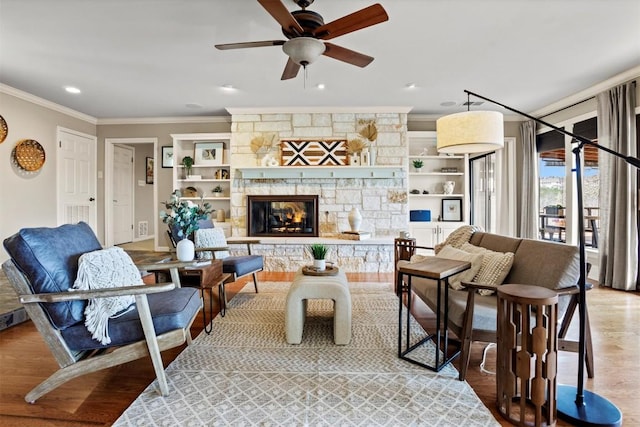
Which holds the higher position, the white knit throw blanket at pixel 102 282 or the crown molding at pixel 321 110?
the crown molding at pixel 321 110

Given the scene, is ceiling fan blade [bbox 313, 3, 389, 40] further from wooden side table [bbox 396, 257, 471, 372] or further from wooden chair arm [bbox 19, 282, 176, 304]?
wooden chair arm [bbox 19, 282, 176, 304]

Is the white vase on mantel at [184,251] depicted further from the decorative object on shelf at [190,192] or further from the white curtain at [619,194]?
the white curtain at [619,194]

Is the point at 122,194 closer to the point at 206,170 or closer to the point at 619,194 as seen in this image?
the point at 206,170

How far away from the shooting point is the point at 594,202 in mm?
4668

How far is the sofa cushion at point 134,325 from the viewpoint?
1.72m

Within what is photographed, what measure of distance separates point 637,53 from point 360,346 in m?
4.11

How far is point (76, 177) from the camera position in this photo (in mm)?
5684

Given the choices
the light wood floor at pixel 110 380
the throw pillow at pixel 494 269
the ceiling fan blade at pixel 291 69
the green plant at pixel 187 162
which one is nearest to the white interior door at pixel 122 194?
the green plant at pixel 187 162

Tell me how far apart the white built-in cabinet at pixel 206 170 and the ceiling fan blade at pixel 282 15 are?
3.64 metres

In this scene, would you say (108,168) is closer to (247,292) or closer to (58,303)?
(247,292)

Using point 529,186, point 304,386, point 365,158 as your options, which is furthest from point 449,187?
point 304,386

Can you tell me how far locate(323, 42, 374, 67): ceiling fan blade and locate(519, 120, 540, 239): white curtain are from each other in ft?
13.7

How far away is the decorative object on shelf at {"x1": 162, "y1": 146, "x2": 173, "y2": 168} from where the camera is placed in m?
6.07

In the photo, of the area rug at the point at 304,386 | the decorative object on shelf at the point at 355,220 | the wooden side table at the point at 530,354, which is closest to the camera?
the wooden side table at the point at 530,354
